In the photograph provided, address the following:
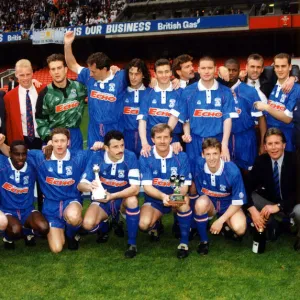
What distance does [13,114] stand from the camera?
4.88m

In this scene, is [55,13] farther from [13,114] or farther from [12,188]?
[12,188]

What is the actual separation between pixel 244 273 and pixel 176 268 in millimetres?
537

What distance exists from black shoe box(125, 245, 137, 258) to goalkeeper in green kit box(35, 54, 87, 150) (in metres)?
1.38

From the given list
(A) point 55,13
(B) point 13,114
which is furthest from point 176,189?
(A) point 55,13

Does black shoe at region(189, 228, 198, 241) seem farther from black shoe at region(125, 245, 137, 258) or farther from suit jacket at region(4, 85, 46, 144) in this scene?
suit jacket at region(4, 85, 46, 144)

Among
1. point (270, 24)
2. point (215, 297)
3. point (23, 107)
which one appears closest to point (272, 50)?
point (270, 24)

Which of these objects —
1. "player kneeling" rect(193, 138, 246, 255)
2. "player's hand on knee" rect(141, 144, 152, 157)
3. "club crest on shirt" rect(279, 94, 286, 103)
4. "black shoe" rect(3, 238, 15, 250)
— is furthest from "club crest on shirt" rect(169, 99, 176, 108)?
"black shoe" rect(3, 238, 15, 250)

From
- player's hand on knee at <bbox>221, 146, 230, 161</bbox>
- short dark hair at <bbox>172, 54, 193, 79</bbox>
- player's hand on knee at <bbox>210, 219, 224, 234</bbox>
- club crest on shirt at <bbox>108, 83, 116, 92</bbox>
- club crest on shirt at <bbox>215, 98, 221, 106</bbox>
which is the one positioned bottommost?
player's hand on knee at <bbox>210, 219, 224, 234</bbox>

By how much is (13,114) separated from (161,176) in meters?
1.76

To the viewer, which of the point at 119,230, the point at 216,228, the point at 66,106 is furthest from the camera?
the point at 66,106

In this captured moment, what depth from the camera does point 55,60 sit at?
15.0 ft

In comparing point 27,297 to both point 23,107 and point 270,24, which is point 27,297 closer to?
point 23,107

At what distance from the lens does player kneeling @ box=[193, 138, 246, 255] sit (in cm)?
404

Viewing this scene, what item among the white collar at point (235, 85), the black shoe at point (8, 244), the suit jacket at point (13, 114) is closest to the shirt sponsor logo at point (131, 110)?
the suit jacket at point (13, 114)
